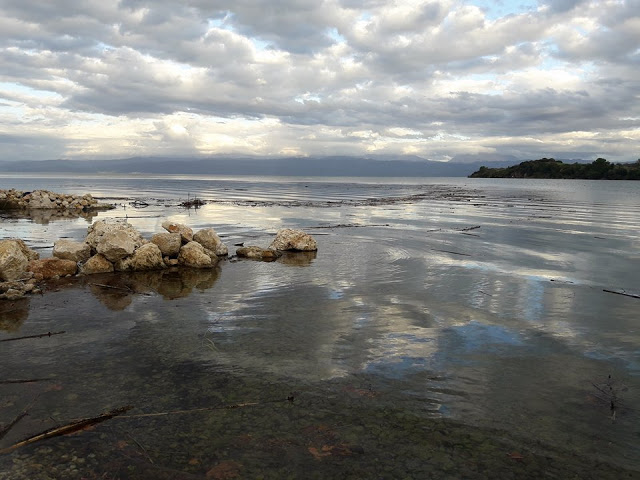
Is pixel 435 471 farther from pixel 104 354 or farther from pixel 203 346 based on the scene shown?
pixel 104 354

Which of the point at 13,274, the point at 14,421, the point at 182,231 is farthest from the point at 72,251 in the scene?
the point at 14,421

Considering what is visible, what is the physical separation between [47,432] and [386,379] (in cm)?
474

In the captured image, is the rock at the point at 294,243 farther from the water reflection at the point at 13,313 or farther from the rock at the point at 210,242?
the water reflection at the point at 13,313

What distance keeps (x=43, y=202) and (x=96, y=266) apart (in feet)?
114

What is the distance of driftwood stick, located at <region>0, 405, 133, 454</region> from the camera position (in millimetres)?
5270

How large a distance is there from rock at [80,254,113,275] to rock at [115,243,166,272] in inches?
12.5

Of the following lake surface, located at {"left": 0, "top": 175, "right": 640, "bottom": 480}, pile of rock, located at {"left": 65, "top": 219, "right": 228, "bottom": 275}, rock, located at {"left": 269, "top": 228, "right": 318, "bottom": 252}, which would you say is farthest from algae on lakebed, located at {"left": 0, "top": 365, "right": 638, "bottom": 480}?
rock, located at {"left": 269, "top": 228, "right": 318, "bottom": 252}

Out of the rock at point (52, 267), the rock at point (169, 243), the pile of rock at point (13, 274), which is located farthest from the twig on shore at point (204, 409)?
the rock at point (169, 243)

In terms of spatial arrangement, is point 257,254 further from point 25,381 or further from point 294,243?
point 25,381

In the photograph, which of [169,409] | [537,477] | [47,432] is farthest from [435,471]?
[47,432]

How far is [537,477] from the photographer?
4926 mm

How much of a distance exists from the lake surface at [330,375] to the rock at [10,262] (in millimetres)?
1112

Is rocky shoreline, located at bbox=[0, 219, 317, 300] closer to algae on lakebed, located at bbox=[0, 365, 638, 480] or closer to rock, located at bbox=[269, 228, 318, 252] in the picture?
rock, located at bbox=[269, 228, 318, 252]

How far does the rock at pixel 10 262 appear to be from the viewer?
484 inches
